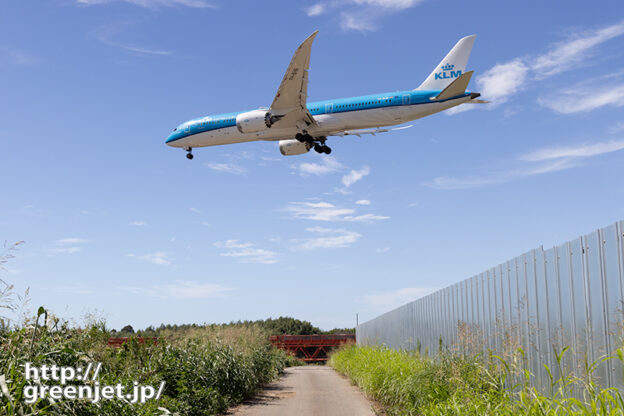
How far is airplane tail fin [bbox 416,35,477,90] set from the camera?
1193 inches

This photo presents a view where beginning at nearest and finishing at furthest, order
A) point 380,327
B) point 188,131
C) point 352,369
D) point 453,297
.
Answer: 1. point 453,297
2. point 352,369
3. point 380,327
4. point 188,131

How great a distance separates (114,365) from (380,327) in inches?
797

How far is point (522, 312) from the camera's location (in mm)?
10117

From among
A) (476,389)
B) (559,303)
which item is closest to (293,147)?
(476,389)

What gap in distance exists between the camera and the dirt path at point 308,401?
13273 mm

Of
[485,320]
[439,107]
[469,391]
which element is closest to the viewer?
[469,391]

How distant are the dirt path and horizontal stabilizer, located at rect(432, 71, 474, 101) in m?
12.8

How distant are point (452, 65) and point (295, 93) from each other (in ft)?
34.1

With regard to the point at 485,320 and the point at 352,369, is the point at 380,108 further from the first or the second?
the point at 485,320

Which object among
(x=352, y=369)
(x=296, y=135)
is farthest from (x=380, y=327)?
(x=296, y=135)

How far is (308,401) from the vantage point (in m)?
15.4

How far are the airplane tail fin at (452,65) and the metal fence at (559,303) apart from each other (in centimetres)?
1848

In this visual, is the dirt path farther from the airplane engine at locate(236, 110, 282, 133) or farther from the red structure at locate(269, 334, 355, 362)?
the red structure at locate(269, 334, 355, 362)

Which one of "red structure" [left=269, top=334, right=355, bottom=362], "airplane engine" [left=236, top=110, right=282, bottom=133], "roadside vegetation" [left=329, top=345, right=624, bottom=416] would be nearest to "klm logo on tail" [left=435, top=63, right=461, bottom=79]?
"airplane engine" [left=236, top=110, right=282, bottom=133]
